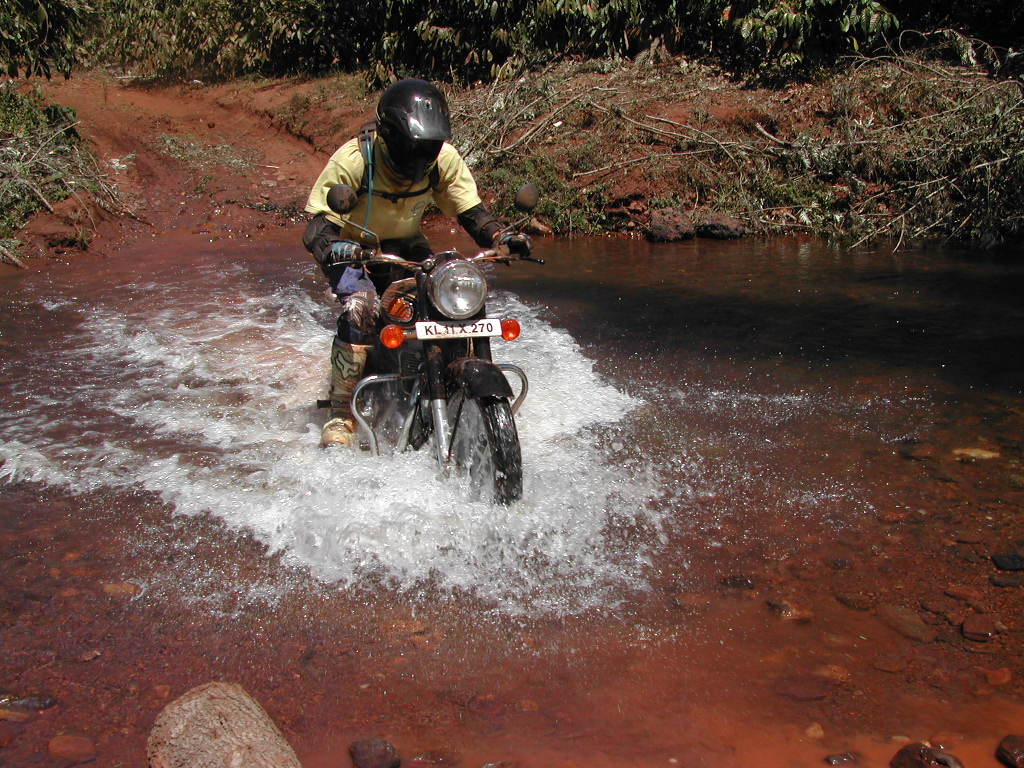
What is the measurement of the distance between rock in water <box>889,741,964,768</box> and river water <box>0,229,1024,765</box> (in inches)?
5.1

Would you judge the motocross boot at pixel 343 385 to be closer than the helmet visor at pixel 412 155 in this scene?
No

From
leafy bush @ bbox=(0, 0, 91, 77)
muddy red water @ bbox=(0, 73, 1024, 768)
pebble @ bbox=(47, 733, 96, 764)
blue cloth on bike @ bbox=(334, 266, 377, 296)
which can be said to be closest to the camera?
pebble @ bbox=(47, 733, 96, 764)

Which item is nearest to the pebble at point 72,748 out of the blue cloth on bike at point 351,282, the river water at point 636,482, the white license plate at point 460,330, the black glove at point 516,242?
the river water at point 636,482

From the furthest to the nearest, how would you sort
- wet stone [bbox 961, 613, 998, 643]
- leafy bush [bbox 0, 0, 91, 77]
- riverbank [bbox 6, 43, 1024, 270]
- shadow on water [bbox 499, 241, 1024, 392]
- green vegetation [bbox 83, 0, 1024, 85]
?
1. green vegetation [bbox 83, 0, 1024, 85]
2. leafy bush [bbox 0, 0, 91, 77]
3. riverbank [bbox 6, 43, 1024, 270]
4. shadow on water [bbox 499, 241, 1024, 392]
5. wet stone [bbox 961, 613, 998, 643]

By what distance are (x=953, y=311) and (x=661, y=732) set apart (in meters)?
5.50

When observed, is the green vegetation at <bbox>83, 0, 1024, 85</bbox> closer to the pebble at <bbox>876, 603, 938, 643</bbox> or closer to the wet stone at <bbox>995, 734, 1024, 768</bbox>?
the pebble at <bbox>876, 603, 938, 643</bbox>

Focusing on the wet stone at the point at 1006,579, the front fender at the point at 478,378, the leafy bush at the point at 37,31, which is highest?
the leafy bush at the point at 37,31

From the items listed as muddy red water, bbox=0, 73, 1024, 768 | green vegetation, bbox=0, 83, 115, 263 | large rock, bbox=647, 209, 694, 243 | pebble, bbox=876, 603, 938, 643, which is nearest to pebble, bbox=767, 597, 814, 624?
muddy red water, bbox=0, 73, 1024, 768

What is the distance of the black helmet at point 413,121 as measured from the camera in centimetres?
413

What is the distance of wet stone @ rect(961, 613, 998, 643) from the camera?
304cm

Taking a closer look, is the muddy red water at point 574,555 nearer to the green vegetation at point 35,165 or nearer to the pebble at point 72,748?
the pebble at point 72,748

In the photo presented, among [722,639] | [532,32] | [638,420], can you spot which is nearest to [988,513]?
[722,639]

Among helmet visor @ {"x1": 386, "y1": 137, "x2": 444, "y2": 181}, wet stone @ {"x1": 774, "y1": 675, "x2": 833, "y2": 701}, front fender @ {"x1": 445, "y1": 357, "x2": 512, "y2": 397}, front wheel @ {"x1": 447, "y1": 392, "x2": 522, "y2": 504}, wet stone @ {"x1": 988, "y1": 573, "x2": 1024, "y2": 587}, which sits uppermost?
helmet visor @ {"x1": 386, "y1": 137, "x2": 444, "y2": 181}

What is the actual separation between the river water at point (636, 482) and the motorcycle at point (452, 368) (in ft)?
0.54
